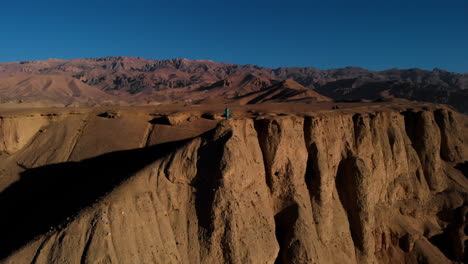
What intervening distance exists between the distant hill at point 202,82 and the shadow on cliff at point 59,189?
43.4m

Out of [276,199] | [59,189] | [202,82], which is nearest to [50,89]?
[202,82]

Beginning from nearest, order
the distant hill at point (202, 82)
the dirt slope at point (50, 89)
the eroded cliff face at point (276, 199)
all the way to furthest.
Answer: the eroded cliff face at point (276, 199) → the dirt slope at point (50, 89) → the distant hill at point (202, 82)

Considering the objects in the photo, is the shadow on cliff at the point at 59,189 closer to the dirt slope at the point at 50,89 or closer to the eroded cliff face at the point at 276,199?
A: the eroded cliff face at the point at 276,199

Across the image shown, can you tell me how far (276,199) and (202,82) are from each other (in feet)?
321

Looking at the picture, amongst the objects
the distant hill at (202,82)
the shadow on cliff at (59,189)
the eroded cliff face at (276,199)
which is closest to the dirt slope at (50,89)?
the distant hill at (202,82)

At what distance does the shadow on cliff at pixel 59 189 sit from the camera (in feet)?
41.1

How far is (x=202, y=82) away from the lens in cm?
10869

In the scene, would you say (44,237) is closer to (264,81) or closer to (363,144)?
(363,144)

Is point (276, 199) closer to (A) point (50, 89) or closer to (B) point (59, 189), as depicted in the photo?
(B) point (59, 189)

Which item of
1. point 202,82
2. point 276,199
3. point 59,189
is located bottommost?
point 276,199

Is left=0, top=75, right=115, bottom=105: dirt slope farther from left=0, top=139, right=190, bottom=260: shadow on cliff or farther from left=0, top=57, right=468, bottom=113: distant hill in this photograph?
left=0, top=139, right=190, bottom=260: shadow on cliff

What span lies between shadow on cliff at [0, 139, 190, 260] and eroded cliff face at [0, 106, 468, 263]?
0.13 m

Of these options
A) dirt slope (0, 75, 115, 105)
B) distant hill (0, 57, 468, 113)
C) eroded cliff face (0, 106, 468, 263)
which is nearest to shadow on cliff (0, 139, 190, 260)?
eroded cliff face (0, 106, 468, 263)

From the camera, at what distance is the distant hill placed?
75.4 metres
